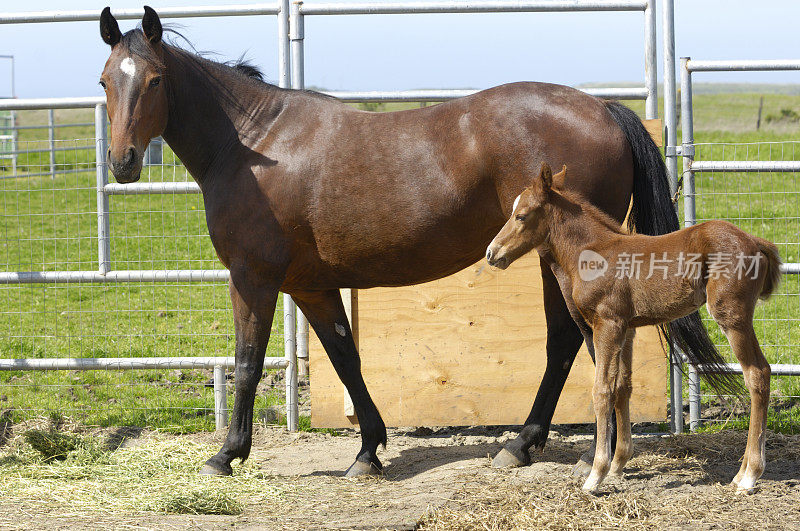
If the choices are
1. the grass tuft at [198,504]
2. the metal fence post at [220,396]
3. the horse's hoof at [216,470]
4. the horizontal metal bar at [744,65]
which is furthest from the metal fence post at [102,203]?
the horizontal metal bar at [744,65]

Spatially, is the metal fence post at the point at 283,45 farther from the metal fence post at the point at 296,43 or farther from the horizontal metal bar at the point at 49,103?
the horizontal metal bar at the point at 49,103

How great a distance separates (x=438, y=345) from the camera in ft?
17.6

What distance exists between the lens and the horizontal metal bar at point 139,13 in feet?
17.7

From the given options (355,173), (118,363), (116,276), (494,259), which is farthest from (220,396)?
(494,259)

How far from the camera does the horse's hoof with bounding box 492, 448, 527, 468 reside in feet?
14.9

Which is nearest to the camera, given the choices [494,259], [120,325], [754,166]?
[494,259]

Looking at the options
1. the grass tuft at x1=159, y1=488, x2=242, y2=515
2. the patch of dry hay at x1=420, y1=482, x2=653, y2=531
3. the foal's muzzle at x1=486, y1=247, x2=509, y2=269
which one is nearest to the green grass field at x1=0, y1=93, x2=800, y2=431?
the grass tuft at x1=159, y1=488, x2=242, y2=515

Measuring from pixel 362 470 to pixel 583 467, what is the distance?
48.5 inches

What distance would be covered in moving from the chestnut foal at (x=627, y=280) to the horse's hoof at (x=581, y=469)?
0.58 ft

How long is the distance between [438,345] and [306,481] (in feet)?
4.24

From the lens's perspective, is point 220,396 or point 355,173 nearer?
point 355,173

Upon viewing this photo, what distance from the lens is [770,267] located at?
3.74 m

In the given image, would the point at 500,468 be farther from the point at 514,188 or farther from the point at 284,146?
the point at 284,146

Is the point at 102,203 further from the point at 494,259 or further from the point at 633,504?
the point at 633,504
